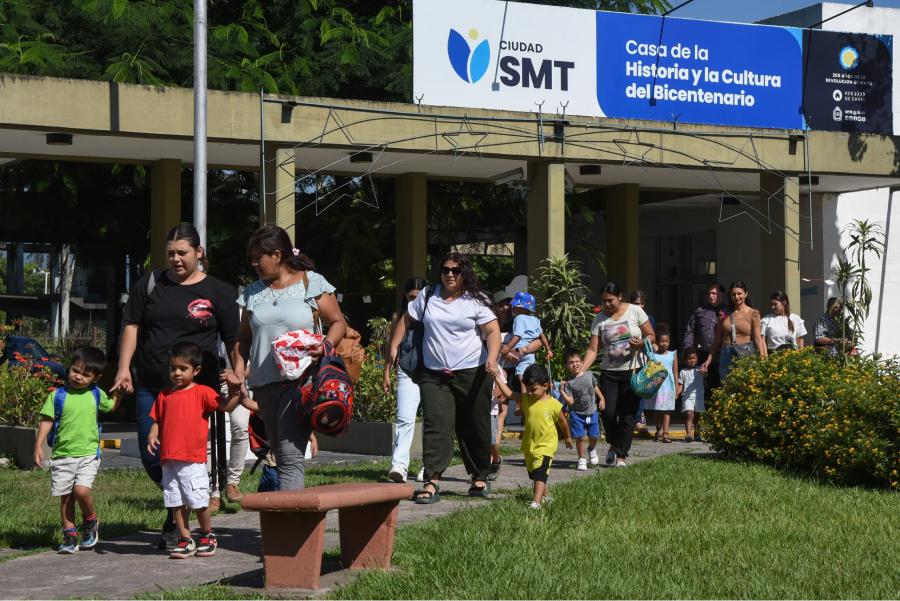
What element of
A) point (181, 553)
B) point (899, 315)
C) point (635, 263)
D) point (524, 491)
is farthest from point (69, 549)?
point (899, 315)

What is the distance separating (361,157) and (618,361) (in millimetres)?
7678

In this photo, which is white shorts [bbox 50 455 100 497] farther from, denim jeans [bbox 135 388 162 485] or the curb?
the curb

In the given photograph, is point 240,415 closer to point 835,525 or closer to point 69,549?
point 69,549

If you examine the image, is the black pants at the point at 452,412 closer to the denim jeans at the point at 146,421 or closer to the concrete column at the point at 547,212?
the denim jeans at the point at 146,421

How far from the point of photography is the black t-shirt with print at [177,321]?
24.9ft

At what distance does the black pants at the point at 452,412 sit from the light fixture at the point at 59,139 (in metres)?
8.99

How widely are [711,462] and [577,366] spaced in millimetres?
1527

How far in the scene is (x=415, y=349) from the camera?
966 centimetres

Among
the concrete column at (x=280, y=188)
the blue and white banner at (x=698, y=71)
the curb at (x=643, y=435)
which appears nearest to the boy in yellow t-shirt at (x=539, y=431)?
the curb at (x=643, y=435)

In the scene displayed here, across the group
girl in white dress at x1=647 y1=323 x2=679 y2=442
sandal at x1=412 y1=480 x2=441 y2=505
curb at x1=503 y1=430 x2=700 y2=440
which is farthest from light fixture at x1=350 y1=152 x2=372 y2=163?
sandal at x1=412 y1=480 x2=441 y2=505

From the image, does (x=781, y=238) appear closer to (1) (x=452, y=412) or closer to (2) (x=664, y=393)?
(2) (x=664, y=393)

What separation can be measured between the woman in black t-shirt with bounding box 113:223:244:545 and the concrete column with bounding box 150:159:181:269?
11483 millimetres

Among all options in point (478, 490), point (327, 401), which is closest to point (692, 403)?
point (478, 490)

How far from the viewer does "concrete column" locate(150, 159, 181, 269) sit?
19.1 metres
